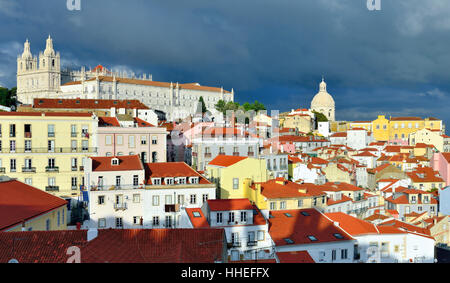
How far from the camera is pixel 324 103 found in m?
150

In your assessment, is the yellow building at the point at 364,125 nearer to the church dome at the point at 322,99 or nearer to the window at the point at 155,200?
the church dome at the point at 322,99

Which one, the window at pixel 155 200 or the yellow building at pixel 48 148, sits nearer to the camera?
the window at pixel 155 200

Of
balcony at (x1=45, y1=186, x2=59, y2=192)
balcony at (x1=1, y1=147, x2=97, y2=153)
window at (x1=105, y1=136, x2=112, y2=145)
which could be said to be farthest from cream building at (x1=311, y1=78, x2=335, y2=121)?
balcony at (x1=45, y1=186, x2=59, y2=192)

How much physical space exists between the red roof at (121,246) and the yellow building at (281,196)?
1654 cm

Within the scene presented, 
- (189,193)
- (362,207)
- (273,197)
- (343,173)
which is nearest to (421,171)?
(343,173)

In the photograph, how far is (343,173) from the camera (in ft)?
160

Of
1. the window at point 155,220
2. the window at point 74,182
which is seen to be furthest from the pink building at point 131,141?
the window at point 155,220

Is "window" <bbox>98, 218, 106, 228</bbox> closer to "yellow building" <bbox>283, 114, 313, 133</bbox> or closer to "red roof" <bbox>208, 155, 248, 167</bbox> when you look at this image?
"red roof" <bbox>208, 155, 248, 167</bbox>

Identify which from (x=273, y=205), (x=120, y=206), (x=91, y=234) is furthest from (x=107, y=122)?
(x=91, y=234)

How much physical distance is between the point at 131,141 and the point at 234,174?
1063 centimetres

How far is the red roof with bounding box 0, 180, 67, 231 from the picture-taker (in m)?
16.9

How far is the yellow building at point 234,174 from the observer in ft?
106

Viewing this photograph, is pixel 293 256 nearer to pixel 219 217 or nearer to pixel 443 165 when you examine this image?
pixel 219 217

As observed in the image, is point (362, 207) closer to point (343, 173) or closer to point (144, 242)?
point (343, 173)
